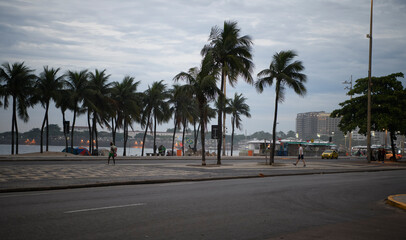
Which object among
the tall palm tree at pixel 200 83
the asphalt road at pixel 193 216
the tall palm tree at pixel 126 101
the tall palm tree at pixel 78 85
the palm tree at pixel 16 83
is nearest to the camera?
the asphalt road at pixel 193 216

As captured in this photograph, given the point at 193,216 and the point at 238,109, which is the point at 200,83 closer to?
the point at 193,216

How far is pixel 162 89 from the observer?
60.1 metres

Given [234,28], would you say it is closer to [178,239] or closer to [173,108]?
[178,239]

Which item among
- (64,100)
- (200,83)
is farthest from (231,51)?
(64,100)

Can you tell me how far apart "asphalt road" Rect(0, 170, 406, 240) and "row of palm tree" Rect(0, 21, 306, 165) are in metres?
16.0

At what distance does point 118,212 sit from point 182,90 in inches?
751

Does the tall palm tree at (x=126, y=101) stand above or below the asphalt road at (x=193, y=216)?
above

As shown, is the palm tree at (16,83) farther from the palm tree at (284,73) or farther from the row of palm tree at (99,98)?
the palm tree at (284,73)

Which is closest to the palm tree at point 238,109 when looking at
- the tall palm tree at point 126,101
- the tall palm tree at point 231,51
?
the tall palm tree at point 126,101

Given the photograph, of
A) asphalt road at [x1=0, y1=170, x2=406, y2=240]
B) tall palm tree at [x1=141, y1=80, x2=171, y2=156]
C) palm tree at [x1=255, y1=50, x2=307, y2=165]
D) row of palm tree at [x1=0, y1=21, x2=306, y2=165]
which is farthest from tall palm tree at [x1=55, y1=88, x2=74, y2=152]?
asphalt road at [x1=0, y1=170, x2=406, y2=240]

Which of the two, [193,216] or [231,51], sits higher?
[231,51]

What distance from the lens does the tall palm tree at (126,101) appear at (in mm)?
54275

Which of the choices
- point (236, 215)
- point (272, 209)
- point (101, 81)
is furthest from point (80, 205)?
point (101, 81)

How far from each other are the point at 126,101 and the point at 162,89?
739 centimetres
